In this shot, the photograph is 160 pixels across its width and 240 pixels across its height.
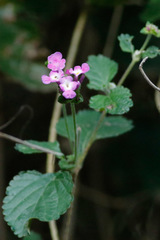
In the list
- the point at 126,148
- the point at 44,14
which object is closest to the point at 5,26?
the point at 44,14

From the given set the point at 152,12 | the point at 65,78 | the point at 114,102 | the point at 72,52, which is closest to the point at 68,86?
the point at 65,78

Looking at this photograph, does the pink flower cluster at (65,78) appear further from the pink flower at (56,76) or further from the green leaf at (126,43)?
the green leaf at (126,43)

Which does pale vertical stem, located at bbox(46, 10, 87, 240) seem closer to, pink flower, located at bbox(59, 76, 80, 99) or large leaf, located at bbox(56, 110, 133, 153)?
large leaf, located at bbox(56, 110, 133, 153)

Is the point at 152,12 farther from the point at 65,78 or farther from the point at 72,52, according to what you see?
the point at 65,78

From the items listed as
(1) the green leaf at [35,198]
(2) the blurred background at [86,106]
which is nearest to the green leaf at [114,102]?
(1) the green leaf at [35,198]

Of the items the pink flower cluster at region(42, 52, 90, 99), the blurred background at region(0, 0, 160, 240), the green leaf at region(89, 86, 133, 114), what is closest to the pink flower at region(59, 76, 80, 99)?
the pink flower cluster at region(42, 52, 90, 99)

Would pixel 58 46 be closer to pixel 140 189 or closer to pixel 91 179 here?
pixel 91 179
